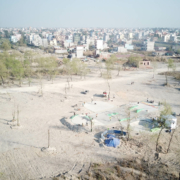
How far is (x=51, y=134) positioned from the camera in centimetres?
1001

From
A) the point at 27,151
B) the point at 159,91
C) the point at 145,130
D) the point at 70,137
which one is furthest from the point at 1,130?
the point at 159,91

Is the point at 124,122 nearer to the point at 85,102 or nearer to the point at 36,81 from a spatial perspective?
the point at 85,102

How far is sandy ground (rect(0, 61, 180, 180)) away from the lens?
7551 mm

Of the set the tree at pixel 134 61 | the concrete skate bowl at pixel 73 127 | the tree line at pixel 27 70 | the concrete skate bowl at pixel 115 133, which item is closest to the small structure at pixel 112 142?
the concrete skate bowl at pixel 115 133

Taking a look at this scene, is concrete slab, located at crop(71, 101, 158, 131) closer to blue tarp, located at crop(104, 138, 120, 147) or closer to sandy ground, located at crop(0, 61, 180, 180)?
sandy ground, located at crop(0, 61, 180, 180)

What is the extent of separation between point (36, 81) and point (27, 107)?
28.5ft

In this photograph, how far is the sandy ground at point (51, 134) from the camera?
297 inches

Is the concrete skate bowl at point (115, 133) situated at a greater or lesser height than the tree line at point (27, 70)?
lesser

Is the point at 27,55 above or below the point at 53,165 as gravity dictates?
above

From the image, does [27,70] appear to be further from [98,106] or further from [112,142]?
[112,142]

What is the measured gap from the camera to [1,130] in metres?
10.2

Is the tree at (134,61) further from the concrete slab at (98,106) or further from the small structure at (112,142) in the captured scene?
the small structure at (112,142)

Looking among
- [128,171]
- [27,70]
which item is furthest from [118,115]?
[27,70]

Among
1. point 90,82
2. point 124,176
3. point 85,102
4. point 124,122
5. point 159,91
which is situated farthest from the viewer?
point 90,82
